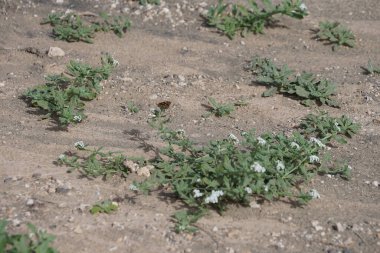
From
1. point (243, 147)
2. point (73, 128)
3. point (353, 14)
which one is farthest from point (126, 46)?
point (353, 14)

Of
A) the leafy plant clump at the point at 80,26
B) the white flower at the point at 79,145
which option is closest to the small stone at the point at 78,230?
the white flower at the point at 79,145

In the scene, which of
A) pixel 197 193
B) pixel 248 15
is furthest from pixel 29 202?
pixel 248 15

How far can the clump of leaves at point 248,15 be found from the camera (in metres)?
6.03

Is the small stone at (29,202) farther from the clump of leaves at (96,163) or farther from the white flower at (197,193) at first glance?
the white flower at (197,193)

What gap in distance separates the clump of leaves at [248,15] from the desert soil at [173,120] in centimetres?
10

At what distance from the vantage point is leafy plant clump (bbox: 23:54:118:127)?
4645mm

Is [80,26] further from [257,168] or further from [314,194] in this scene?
[314,194]

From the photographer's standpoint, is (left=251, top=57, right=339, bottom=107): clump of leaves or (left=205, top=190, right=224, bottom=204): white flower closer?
(left=205, top=190, right=224, bottom=204): white flower

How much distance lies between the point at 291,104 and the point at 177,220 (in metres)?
1.84

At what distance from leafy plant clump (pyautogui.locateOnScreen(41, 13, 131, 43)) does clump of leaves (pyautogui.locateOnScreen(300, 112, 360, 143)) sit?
2.07 meters

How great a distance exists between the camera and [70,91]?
484 cm

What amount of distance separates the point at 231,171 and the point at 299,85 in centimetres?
173

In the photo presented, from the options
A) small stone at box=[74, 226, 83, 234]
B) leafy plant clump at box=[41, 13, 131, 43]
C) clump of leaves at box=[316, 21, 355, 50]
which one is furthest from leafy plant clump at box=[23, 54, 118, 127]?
clump of leaves at box=[316, 21, 355, 50]

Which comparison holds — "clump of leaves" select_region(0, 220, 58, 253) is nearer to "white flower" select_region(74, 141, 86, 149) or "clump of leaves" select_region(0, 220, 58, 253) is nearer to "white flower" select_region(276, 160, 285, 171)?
"white flower" select_region(74, 141, 86, 149)
